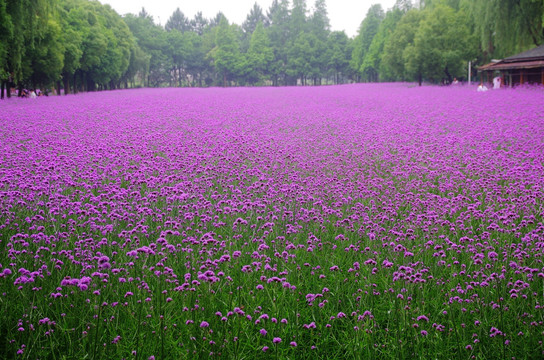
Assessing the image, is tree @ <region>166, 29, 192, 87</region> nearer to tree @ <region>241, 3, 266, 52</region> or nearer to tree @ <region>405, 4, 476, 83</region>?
tree @ <region>241, 3, 266, 52</region>

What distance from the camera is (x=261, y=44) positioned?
88.9m

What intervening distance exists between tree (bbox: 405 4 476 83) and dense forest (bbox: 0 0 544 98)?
4.1 inches

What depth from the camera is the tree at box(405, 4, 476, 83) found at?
4697 cm

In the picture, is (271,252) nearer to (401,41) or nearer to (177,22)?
(401,41)

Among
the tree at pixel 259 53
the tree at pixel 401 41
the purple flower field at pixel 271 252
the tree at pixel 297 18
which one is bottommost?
the purple flower field at pixel 271 252

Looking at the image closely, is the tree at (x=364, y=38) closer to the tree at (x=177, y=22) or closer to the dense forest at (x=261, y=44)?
the dense forest at (x=261, y=44)

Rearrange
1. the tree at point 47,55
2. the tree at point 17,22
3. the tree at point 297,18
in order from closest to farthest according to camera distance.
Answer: the tree at point 17,22 < the tree at point 47,55 < the tree at point 297,18

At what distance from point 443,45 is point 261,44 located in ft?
156

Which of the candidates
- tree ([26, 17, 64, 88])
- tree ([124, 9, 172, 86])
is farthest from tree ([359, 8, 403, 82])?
tree ([26, 17, 64, 88])

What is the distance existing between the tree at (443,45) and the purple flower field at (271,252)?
40.3m

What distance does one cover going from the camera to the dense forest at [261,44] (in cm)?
3100

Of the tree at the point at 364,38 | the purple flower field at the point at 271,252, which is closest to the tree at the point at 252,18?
the tree at the point at 364,38

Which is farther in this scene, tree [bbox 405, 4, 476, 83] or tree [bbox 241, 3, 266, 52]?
tree [bbox 241, 3, 266, 52]

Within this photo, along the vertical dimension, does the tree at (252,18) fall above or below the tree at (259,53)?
above
